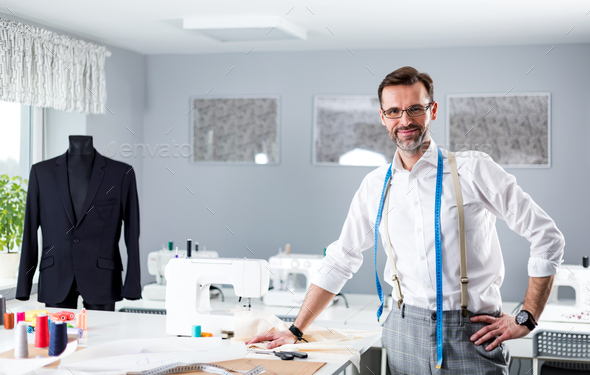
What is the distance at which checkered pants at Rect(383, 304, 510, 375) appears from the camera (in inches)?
64.2

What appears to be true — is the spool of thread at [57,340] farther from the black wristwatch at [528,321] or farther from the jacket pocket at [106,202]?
the black wristwatch at [528,321]

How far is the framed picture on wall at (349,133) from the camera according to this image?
4.16m

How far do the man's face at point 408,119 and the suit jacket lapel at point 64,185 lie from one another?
162 centimetres

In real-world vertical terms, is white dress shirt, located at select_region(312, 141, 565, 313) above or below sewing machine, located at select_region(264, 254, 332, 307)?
above

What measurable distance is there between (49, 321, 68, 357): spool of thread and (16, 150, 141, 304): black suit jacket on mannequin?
3.24 feet

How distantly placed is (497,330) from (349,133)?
2.70m

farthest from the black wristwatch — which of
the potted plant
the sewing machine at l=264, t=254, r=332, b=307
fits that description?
the potted plant

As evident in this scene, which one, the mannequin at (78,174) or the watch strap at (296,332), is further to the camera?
the mannequin at (78,174)

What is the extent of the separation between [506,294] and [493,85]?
135 cm

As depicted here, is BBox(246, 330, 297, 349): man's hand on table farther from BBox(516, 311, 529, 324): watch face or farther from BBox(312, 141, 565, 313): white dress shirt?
BBox(516, 311, 529, 324): watch face

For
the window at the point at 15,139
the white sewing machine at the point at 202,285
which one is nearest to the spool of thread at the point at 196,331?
the white sewing machine at the point at 202,285

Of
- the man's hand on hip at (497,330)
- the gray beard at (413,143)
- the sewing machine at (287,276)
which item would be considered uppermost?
the gray beard at (413,143)

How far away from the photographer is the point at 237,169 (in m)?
4.41

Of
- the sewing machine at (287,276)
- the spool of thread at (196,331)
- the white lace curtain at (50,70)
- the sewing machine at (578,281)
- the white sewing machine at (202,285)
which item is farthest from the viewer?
the sewing machine at (287,276)
